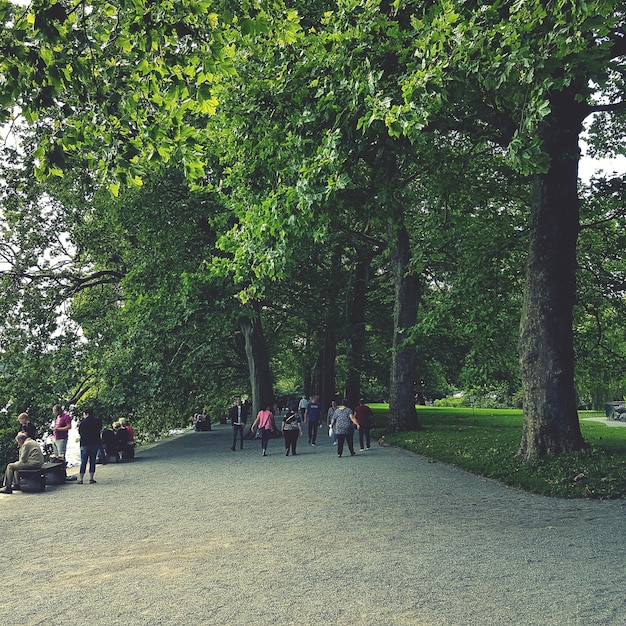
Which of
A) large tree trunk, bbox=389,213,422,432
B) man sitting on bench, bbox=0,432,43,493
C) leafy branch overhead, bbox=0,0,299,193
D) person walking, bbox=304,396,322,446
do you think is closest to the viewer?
leafy branch overhead, bbox=0,0,299,193

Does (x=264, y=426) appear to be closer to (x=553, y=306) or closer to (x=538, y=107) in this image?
(x=553, y=306)

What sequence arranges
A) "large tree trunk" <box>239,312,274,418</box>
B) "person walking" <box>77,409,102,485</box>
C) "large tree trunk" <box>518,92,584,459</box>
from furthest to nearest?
1. "large tree trunk" <box>239,312,274,418</box>
2. "person walking" <box>77,409,102,485</box>
3. "large tree trunk" <box>518,92,584,459</box>

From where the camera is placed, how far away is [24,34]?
22.1 ft

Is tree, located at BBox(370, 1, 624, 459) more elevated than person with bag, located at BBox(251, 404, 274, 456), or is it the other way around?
tree, located at BBox(370, 1, 624, 459)

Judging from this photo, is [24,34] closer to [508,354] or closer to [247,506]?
[247,506]

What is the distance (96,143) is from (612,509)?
28.2 ft

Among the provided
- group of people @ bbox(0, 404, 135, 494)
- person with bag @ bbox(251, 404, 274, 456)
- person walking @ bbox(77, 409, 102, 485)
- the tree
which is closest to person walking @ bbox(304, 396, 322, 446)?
person with bag @ bbox(251, 404, 274, 456)

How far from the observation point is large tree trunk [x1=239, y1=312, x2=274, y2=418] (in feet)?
96.3

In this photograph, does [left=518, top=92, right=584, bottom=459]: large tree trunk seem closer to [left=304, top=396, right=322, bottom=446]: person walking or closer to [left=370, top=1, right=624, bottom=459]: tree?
[left=370, top=1, right=624, bottom=459]: tree

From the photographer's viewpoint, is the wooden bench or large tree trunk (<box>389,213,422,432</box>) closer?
the wooden bench

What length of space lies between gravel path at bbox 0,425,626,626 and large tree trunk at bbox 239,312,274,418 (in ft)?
51.0

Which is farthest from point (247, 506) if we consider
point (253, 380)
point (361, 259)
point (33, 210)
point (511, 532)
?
point (361, 259)

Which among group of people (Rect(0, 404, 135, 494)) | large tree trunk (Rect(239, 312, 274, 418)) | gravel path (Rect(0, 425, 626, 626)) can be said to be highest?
large tree trunk (Rect(239, 312, 274, 418))

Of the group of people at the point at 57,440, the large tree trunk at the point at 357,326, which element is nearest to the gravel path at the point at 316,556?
the group of people at the point at 57,440
